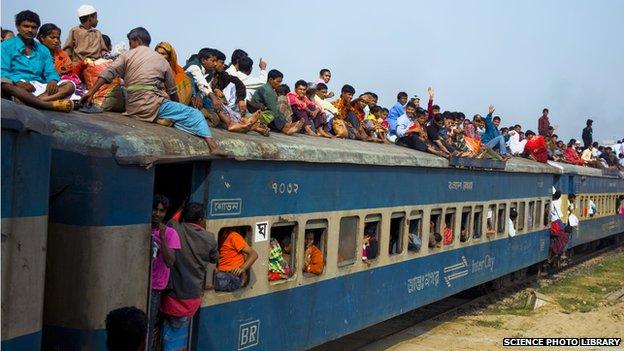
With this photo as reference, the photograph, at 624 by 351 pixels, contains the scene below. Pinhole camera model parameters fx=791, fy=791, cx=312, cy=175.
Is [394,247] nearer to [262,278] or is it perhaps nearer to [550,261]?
[262,278]

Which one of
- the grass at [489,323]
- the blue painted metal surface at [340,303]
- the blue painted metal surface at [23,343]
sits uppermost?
the blue painted metal surface at [23,343]

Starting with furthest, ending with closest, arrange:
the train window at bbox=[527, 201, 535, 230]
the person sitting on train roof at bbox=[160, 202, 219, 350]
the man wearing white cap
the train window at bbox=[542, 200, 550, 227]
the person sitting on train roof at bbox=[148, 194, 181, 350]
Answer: the train window at bbox=[542, 200, 550, 227], the train window at bbox=[527, 201, 535, 230], the man wearing white cap, the person sitting on train roof at bbox=[160, 202, 219, 350], the person sitting on train roof at bbox=[148, 194, 181, 350]

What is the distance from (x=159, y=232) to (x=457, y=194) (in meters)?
7.13

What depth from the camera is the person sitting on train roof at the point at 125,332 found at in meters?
3.63

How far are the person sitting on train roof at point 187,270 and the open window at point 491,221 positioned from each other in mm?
8428

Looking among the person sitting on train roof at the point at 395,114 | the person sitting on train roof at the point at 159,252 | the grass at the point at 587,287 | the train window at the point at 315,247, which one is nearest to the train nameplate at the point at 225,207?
the person sitting on train roof at the point at 159,252

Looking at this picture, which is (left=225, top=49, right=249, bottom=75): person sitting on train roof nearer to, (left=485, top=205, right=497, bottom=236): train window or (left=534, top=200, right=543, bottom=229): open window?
(left=485, top=205, right=497, bottom=236): train window

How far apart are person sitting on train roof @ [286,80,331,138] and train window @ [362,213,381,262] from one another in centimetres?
138

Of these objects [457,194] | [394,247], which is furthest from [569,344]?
[394,247]

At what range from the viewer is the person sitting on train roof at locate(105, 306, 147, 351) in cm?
363

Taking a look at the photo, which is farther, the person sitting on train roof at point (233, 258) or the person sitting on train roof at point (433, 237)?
the person sitting on train roof at point (433, 237)

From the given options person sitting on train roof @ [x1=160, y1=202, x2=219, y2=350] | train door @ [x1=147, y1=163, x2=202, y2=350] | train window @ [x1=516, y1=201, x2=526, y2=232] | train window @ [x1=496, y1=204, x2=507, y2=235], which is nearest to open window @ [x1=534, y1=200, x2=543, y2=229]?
train window @ [x1=516, y1=201, x2=526, y2=232]

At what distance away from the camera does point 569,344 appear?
11711 mm

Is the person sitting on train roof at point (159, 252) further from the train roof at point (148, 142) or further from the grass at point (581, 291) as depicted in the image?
the grass at point (581, 291)
